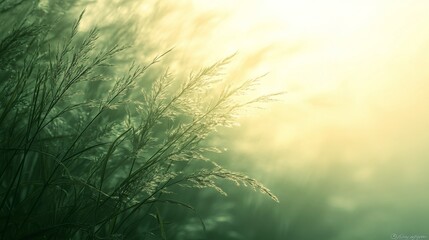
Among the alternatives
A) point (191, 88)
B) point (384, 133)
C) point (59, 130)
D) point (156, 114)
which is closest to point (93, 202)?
point (156, 114)

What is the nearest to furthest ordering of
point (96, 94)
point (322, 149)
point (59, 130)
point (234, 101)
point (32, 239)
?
point (32, 239) → point (234, 101) → point (59, 130) → point (96, 94) → point (322, 149)

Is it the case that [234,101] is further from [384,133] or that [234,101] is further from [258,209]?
[384,133]

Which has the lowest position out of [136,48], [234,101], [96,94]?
[234,101]

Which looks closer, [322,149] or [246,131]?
[246,131]

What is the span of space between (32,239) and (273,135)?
4.30 ft

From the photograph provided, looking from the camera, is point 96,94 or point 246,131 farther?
point 246,131

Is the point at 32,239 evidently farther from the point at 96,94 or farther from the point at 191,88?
the point at 96,94

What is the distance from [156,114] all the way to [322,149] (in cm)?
139

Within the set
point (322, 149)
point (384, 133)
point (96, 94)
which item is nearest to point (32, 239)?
point (96, 94)

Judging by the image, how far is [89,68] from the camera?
994 millimetres

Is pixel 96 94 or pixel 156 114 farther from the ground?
pixel 96 94

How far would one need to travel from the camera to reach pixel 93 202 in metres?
1.13

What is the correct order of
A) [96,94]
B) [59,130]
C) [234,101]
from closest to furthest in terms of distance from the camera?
1. [234,101]
2. [59,130]
3. [96,94]

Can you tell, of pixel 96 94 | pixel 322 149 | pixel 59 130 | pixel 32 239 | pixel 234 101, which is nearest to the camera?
pixel 32 239
